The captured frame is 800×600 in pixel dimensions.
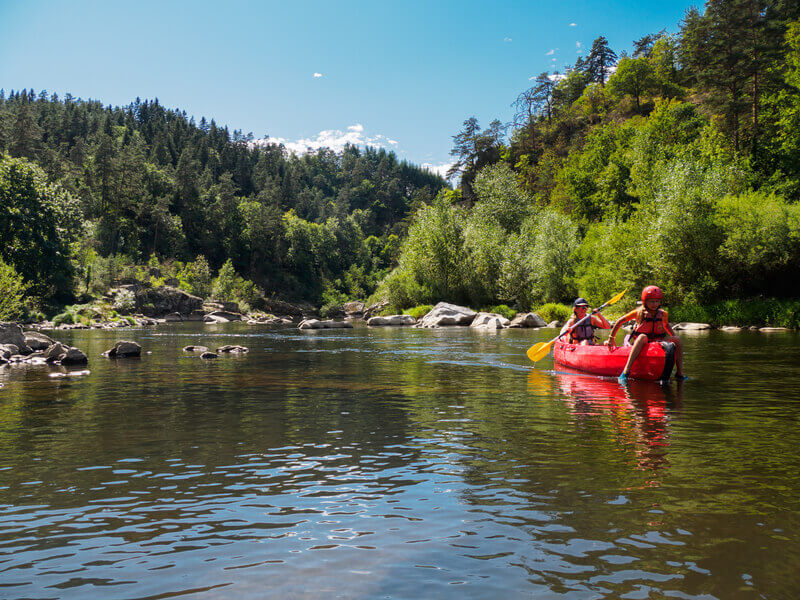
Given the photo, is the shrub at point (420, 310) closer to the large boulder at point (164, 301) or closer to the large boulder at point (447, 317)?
the large boulder at point (447, 317)

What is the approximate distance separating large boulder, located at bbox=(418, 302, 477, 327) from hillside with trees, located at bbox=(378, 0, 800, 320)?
6.05 metres

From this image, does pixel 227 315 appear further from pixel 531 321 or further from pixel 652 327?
pixel 652 327

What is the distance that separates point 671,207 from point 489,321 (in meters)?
16.7

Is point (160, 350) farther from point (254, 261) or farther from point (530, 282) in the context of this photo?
point (254, 261)

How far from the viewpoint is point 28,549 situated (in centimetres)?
460

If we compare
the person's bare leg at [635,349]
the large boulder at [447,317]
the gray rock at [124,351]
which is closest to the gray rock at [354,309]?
the large boulder at [447,317]

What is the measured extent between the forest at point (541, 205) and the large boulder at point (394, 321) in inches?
168

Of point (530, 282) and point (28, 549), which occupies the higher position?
point (530, 282)

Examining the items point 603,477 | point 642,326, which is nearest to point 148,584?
point 603,477

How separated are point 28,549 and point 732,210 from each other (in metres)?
42.0

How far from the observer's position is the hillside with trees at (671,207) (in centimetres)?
3619

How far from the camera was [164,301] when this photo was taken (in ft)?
246

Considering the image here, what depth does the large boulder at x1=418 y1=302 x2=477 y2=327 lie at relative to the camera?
163ft

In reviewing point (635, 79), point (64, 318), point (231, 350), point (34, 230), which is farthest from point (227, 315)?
point (635, 79)
